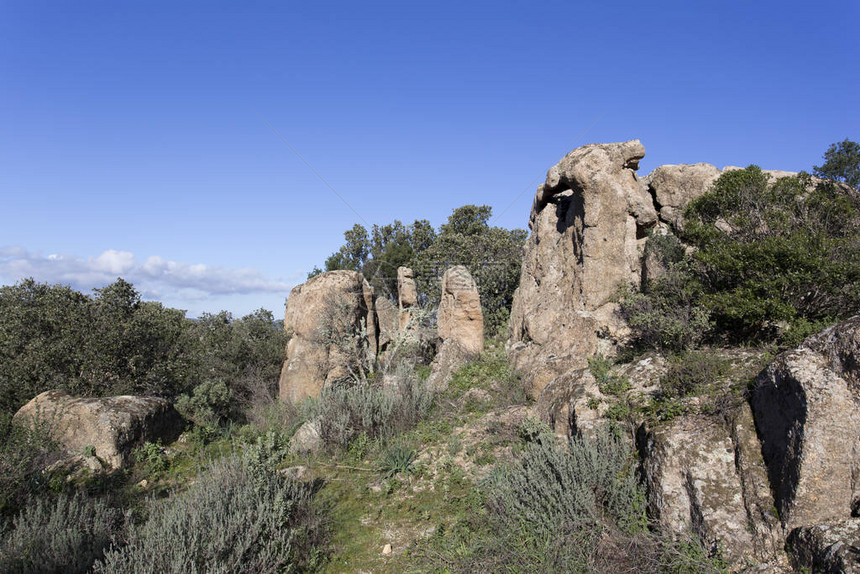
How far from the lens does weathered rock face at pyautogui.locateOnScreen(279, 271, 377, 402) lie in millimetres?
15992

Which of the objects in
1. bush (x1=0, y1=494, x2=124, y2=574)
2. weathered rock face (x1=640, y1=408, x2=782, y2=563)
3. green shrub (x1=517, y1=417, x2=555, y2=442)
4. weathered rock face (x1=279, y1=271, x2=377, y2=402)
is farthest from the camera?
weathered rock face (x1=279, y1=271, x2=377, y2=402)

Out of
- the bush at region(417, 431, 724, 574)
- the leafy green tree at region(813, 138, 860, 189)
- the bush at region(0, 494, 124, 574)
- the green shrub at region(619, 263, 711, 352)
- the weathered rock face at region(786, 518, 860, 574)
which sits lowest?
the bush at region(0, 494, 124, 574)

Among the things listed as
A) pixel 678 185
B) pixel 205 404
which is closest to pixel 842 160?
pixel 678 185

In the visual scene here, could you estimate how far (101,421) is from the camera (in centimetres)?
877

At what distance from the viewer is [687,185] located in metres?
12.9

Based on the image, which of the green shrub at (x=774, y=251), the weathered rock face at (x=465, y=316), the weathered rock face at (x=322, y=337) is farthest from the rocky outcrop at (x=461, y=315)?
the green shrub at (x=774, y=251)

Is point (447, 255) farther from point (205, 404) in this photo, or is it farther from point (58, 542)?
point (58, 542)

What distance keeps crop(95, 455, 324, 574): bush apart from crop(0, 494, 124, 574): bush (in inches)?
9.8

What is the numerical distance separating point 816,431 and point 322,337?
13.9 meters

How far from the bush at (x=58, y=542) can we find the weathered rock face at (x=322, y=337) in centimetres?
976

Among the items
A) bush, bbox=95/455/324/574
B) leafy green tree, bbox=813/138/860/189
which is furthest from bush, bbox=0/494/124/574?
leafy green tree, bbox=813/138/860/189

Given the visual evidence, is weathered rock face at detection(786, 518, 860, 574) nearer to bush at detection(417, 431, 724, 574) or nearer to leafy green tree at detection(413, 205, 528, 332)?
bush at detection(417, 431, 724, 574)

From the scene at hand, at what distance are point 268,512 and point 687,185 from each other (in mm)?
12564

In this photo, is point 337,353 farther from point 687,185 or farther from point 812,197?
point 812,197
